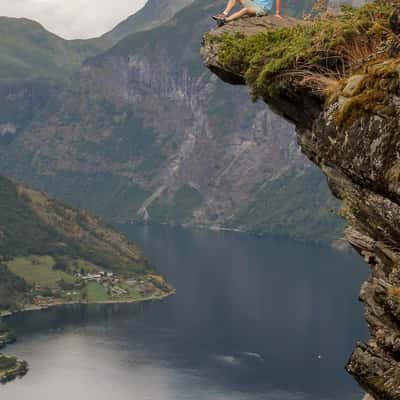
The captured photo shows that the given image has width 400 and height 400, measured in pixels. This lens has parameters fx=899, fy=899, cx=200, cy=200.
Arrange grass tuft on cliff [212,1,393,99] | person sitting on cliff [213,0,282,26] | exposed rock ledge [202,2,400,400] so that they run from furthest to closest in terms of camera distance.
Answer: person sitting on cliff [213,0,282,26] < grass tuft on cliff [212,1,393,99] < exposed rock ledge [202,2,400,400]

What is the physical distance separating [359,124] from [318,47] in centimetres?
411

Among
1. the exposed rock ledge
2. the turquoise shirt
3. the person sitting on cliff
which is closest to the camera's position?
the exposed rock ledge

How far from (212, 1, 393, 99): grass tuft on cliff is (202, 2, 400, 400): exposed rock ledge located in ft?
0.10

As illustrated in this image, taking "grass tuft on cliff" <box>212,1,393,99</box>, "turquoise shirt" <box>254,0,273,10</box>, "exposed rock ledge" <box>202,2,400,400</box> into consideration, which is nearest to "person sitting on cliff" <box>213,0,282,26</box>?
"turquoise shirt" <box>254,0,273,10</box>

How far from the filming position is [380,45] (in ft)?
77.6

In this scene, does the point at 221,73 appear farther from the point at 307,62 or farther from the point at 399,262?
the point at 399,262

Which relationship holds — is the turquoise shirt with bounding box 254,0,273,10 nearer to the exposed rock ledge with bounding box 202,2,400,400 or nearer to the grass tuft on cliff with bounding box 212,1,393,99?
the exposed rock ledge with bounding box 202,2,400,400

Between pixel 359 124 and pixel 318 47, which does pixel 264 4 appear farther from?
pixel 359 124

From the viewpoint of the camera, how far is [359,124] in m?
21.6

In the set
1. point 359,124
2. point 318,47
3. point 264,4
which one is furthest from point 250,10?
point 359,124

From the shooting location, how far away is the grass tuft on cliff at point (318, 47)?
24.7 m

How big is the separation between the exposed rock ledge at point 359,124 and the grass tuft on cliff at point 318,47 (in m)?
0.03

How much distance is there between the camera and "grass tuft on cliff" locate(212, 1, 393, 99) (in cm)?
2473

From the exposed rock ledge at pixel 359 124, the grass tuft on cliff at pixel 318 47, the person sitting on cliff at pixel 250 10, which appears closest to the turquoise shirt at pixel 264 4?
the person sitting on cliff at pixel 250 10
